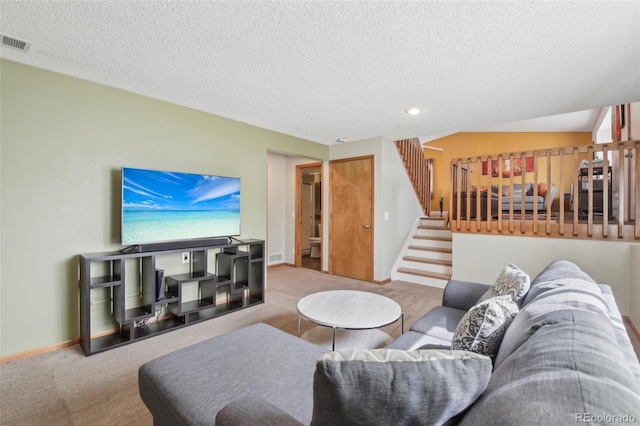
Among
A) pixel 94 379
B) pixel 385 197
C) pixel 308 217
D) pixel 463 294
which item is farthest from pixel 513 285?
pixel 308 217

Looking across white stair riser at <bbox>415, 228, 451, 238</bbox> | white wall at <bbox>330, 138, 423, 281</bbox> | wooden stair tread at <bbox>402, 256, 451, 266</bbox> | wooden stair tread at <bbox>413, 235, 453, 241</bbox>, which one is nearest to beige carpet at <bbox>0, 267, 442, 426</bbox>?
white wall at <bbox>330, 138, 423, 281</bbox>

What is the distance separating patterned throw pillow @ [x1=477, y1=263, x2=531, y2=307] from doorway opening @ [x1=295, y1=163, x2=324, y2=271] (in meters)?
3.89

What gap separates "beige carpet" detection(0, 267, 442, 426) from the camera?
1621 mm

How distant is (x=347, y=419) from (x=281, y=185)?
5.41m

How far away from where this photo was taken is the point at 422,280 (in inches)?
176

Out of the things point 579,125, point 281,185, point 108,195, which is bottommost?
point 108,195

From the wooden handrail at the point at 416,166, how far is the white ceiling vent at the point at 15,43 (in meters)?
4.58

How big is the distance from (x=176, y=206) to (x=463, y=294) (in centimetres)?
277

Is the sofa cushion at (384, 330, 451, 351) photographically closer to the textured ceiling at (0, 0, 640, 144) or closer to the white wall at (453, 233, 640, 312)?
the textured ceiling at (0, 0, 640, 144)

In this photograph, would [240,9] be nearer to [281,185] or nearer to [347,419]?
[347,419]

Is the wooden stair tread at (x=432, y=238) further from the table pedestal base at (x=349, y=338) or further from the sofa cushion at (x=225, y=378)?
the sofa cushion at (x=225, y=378)

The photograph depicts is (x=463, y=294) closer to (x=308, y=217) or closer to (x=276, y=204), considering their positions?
(x=276, y=204)

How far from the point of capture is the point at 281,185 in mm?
5906

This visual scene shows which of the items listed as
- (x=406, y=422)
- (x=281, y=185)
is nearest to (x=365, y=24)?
(x=406, y=422)
